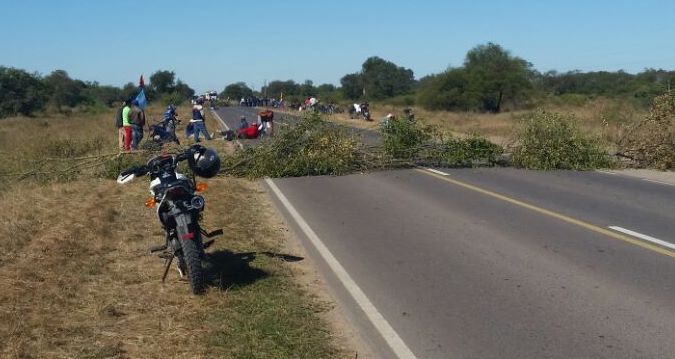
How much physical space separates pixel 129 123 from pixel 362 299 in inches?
650

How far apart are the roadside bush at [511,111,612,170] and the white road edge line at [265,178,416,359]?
9.52 meters

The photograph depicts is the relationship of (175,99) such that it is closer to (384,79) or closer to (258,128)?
(258,128)

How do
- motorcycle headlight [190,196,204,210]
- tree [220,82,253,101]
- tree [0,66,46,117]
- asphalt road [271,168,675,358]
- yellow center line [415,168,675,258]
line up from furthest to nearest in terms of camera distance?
tree [220,82,253,101], tree [0,66,46,117], yellow center line [415,168,675,258], motorcycle headlight [190,196,204,210], asphalt road [271,168,675,358]

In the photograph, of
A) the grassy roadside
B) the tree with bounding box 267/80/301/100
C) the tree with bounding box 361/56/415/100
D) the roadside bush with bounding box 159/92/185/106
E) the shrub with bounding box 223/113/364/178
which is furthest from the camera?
the tree with bounding box 267/80/301/100

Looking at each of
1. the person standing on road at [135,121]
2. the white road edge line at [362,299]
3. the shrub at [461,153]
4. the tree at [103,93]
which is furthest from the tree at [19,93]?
the white road edge line at [362,299]

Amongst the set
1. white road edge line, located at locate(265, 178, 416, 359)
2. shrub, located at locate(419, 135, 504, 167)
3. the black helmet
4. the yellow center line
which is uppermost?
the black helmet

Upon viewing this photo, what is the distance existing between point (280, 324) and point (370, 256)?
8.89 ft

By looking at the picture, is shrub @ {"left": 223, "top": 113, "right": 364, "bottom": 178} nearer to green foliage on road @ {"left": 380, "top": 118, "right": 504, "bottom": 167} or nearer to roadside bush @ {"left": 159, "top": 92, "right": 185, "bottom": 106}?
green foliage on road @ {"left": 380, "top": 118, "right": 504, "bottom": 167}

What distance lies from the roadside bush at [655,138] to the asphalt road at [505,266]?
4.70m

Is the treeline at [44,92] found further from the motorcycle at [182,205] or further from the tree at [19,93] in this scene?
the motorcycle at [182,205]

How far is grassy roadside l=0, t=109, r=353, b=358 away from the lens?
17.0 feet

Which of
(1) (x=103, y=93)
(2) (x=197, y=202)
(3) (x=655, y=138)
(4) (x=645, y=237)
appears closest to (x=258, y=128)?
(3) (x=655, y=138)

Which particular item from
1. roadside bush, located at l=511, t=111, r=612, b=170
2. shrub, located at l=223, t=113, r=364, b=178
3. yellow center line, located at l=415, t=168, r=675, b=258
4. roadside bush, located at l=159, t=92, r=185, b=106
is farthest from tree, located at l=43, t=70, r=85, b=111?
yellow center line, located at l=415, t=168, r=675, b=258

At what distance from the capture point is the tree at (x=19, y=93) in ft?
273
